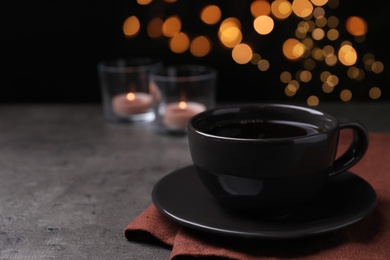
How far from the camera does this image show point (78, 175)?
0.87 meters

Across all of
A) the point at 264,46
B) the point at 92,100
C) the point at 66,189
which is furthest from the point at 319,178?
the point at 92,100

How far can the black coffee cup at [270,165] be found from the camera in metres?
0.58

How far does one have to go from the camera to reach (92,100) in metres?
1.43

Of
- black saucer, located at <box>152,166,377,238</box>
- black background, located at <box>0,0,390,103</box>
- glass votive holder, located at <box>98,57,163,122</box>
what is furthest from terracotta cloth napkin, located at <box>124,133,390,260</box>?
black background, located at <box>0,0,390,103</box>

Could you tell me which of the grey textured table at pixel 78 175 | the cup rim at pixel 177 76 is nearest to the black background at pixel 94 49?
the grey textured table at pixel 78 175

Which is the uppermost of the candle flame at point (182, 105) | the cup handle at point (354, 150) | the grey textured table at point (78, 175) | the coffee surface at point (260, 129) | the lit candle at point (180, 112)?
the coffee surface at point (260, 129)

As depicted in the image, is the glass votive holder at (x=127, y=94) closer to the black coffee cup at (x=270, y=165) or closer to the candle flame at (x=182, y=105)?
the candle flame at (x=182, y=105)

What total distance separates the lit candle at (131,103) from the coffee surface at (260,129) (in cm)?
51

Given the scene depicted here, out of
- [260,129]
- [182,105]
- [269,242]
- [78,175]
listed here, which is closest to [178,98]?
[182,105]

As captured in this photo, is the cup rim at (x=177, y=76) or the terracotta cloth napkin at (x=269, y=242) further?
the cup rim at (x=177, y=76)

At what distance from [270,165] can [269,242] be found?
73mm

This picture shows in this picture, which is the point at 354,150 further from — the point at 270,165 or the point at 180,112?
the point at 180,112

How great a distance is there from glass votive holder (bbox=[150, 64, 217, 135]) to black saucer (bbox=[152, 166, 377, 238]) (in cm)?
37

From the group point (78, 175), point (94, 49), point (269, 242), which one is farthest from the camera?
point (94, 49)
